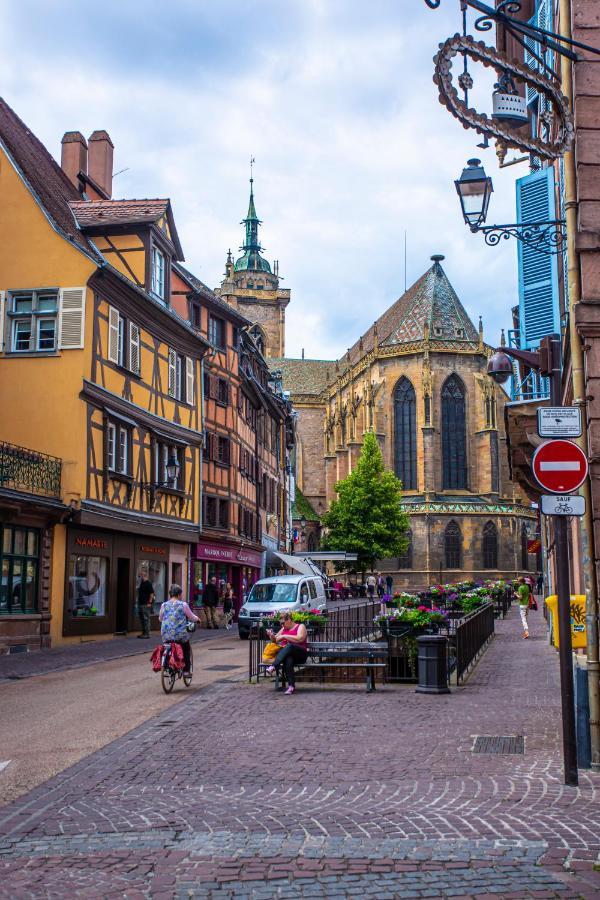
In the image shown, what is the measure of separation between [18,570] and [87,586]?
339 cm

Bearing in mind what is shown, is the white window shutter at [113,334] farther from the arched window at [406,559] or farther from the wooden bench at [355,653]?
the arched window at [406,559]

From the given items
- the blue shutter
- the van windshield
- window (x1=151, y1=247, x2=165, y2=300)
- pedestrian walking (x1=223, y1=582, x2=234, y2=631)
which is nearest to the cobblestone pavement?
the blue shutter

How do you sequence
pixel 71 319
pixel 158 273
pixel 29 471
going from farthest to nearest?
pixel 158 273 < pixel 71 319 < pixel 29 471

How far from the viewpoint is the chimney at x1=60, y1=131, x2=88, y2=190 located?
3016cm

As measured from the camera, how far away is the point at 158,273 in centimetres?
2877

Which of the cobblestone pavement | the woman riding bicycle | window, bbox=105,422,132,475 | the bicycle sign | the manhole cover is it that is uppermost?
window, bbox=105,422,132,475

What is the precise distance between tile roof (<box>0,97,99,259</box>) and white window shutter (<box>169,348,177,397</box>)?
4.89m

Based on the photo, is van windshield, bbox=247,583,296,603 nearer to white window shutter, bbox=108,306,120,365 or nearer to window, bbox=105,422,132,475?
window, bbox=105,422,132,475

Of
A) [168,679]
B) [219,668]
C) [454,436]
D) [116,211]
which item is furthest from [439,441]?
[168,679]

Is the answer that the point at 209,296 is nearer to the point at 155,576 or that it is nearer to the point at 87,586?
the point at 155,576

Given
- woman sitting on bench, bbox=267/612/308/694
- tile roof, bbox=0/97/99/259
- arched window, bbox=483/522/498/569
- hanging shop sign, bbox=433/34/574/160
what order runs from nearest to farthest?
hanging shop sign, bbox=433/34/574/160 → woman sitting on bench, bbox=267/612/308/694 → tile roof, bbox=0/97/99/259 → arched window, bbox=483/522/498/569

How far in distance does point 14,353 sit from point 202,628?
41.6 feet

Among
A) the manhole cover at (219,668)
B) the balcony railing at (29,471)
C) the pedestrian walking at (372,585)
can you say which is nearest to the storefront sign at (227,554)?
the balcony railing at (29,471)

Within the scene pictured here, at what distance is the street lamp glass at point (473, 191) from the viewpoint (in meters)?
10.2
